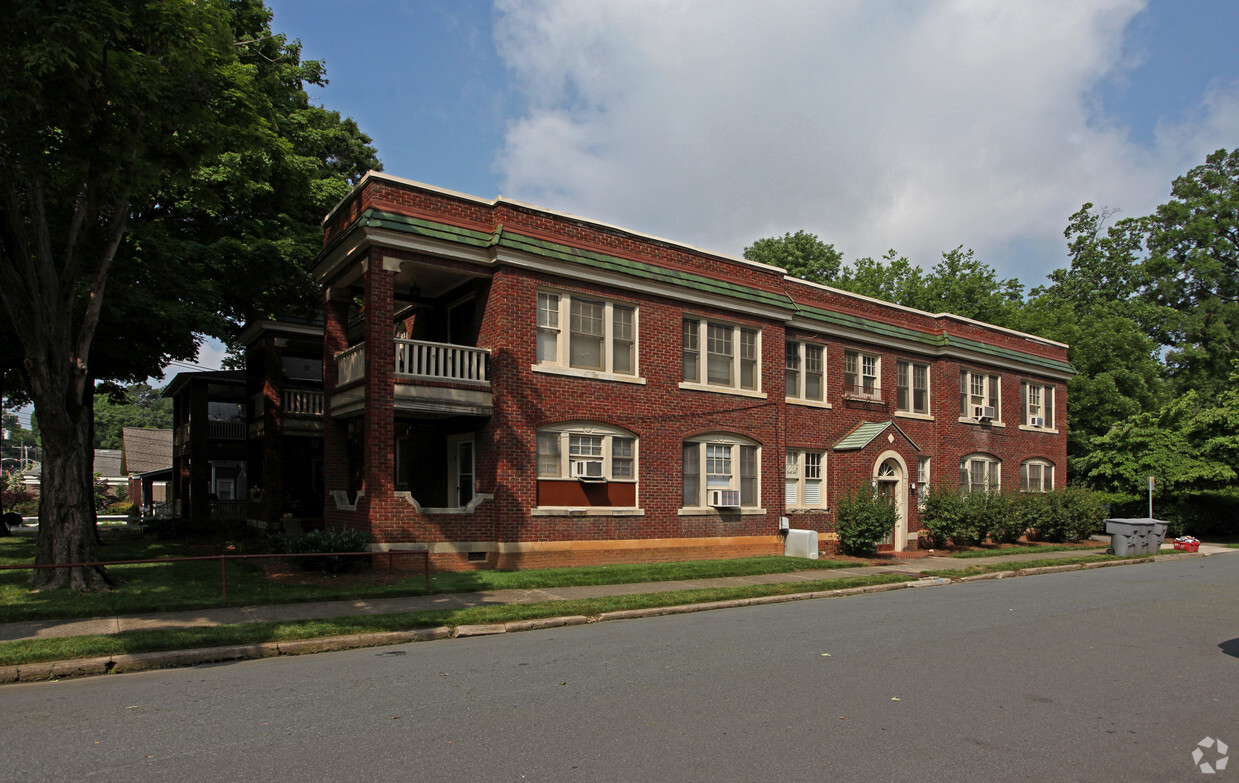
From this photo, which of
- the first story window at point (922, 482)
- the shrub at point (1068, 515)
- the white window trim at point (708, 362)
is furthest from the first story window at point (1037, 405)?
the white window trim at point (708, 362)

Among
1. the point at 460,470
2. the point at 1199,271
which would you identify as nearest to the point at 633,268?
the point at 460,470

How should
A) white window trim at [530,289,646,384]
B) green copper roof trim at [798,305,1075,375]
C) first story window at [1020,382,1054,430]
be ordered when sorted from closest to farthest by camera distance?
white window trim at [530,289,646,384]
green copper roof trim at [798,305,1075,375]
first story window at [1020,382,1054,430]

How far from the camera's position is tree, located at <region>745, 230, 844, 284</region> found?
53.0 metres

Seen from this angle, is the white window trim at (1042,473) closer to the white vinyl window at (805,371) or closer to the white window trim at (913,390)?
the white window trim at (913,390)

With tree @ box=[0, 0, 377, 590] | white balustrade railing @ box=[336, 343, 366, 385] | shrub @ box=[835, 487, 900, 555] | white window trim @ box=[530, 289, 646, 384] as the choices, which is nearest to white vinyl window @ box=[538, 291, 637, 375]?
white window trim @ box=[530, 289, 646, 384]

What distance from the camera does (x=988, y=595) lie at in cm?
1513

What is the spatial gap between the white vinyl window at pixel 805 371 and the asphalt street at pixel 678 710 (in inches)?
507

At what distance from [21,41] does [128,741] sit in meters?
9.39

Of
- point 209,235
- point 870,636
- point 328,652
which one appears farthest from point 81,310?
point 870,636

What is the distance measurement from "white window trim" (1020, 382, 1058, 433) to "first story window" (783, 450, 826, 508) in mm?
11465

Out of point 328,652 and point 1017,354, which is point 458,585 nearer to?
point 328,652

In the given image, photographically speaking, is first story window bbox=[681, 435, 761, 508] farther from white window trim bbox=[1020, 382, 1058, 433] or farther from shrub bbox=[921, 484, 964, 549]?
white window trim bbox=[1020, 382, 1058, 433]

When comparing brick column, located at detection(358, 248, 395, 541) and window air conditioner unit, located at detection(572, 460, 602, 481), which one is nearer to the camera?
brick column, located at detection(358, 248, 395, 541)

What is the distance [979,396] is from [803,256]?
25651 mm
